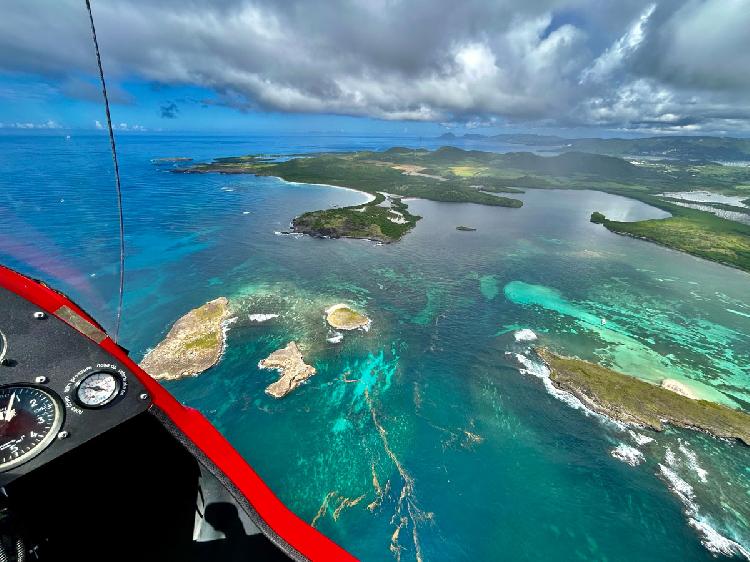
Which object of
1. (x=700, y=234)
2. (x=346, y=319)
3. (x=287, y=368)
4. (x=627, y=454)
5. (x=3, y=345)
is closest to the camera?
(x=3, y=345)

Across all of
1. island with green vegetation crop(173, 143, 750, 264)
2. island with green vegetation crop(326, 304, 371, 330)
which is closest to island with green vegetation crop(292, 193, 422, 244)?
island with green vegetation crop(173, 143, 750, 264)

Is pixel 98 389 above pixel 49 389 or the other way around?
the other way around

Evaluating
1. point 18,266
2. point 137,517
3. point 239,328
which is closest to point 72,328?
point 137,517

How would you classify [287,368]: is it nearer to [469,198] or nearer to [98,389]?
[98,389]

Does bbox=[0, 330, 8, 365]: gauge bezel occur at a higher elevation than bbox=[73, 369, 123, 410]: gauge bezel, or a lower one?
higher

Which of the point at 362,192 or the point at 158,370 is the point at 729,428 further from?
the point at 362,192

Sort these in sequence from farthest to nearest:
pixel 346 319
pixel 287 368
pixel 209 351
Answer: pixel 346 319 < pixel 209 351 < pixel 287 368

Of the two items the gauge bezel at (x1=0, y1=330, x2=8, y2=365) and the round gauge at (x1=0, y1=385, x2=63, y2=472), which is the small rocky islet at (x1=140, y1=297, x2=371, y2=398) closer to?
the gauge bezel at (x1=0, y1=330, x2=8, y2=365)

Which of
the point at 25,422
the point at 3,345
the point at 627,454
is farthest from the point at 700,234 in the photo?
the point at 3,345
